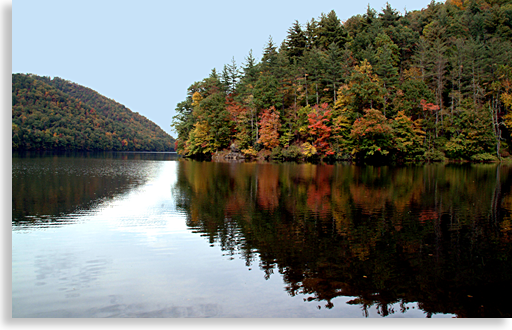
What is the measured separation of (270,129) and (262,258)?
4760 cm

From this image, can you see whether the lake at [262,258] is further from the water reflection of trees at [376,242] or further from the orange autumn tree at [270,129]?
the orange autumn tree at [270,129]

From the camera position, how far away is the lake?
5223 mm

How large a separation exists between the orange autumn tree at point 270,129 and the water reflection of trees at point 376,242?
3722cm

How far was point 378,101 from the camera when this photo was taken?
45.1m

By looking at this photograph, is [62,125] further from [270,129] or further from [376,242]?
[376,242]

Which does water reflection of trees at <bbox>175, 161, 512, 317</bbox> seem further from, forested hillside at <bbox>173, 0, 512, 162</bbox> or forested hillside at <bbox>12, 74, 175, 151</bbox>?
forested hillside at <bbox>12, 74, 175, 151</bbox>

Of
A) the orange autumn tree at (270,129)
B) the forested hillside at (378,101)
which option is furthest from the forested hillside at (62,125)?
the orange autumn tree at (270,129)

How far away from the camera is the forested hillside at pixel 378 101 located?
4647 centimetres

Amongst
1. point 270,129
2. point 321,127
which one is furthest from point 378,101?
point 270,129

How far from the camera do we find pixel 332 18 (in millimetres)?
68375
